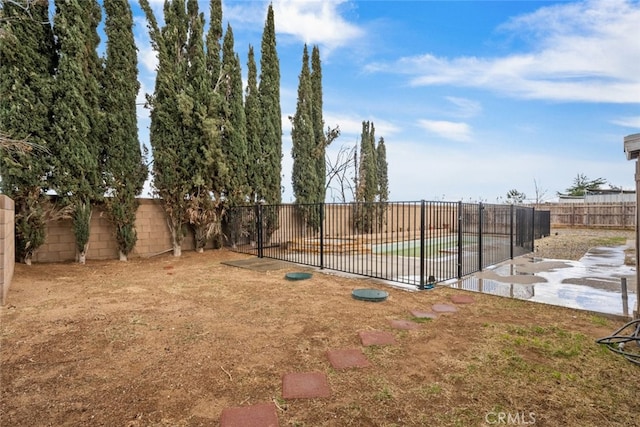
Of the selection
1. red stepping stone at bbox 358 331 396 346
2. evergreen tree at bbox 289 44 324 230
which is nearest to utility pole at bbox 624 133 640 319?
red stepping stone at bbox 358 331 396 346

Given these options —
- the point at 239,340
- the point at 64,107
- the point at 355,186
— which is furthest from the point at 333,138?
the point at 239,340

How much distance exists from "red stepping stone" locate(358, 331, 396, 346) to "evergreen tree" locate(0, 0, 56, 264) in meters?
6.33

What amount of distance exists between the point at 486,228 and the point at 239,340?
5785 millimetres

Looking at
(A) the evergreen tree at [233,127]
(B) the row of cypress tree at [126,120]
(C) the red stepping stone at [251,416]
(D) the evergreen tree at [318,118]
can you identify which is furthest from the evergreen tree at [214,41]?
(C) the red stepping stone at [251,416]

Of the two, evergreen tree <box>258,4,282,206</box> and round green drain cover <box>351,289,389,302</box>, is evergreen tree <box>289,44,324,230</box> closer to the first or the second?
evergreen tree <box>258,4,282,206</box>

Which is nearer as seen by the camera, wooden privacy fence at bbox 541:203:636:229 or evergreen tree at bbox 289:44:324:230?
evergreen tree at bbox 289:44:324:230

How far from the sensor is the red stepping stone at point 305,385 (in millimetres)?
1928

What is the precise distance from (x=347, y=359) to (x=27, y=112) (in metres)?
7.13

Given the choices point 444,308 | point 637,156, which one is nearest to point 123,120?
point 444,308

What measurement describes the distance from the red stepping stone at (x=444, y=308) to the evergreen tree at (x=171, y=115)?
6539 mm

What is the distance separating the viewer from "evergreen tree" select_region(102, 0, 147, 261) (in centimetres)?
675

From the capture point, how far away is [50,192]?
621 cm

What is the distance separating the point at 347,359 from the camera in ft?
7.89

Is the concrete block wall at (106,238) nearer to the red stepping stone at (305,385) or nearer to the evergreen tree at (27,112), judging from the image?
the evergreen tree at (27,112)
